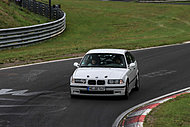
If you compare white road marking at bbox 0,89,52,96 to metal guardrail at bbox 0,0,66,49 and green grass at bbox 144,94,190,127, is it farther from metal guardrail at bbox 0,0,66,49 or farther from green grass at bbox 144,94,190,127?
metal guardrail at bbox 0,0,66,49

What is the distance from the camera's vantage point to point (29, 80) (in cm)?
1648

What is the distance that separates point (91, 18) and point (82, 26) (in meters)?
7.08

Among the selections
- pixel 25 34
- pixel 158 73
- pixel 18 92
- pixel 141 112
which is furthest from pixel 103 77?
pixel 25 34

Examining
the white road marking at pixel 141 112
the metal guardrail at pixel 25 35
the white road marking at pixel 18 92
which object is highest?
the white road marking at pixel 141 112

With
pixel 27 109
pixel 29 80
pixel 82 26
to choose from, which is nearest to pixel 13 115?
pixel 27 109

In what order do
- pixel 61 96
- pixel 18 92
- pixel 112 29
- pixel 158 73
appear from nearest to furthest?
1. pixel 61 96
2. pixel 18 92
3. pixel 158 73
4. pixel 112 29

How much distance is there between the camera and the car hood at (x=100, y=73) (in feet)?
43.3

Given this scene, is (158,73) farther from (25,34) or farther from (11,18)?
(11,18)

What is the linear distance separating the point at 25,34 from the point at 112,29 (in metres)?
15.5

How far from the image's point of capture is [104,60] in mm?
14422

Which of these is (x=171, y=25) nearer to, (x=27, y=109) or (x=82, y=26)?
(x=82, y=26)

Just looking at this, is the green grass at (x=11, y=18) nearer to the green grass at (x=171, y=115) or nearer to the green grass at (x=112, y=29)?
the green grass at (x=112, y=29)

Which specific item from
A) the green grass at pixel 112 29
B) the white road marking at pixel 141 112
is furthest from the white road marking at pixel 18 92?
the green grass at pixel 112 29

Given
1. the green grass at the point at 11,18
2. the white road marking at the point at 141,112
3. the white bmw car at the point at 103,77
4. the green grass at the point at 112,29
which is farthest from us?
the green grass at the point at 11,18
